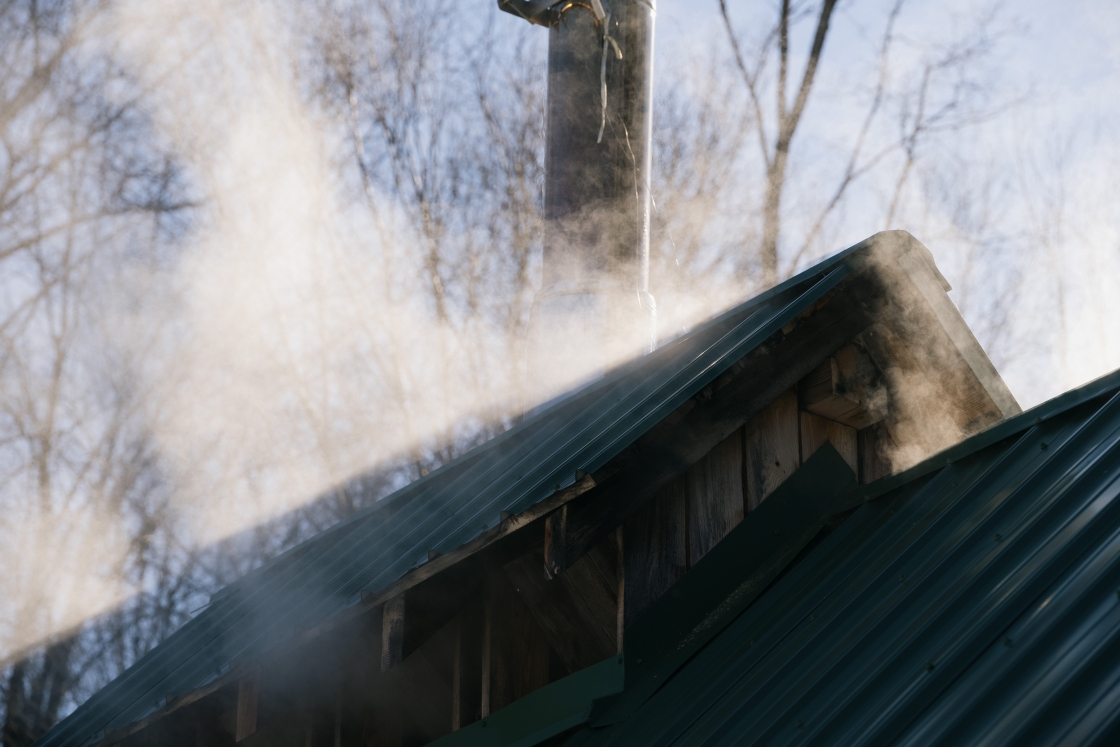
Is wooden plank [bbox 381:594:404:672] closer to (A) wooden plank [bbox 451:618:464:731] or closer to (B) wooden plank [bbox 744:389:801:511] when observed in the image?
(A) wooden plank [bbox 451:618:464:731]

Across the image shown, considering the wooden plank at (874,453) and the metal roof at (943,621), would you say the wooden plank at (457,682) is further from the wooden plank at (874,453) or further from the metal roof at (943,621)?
the wooden plank at (874,453)

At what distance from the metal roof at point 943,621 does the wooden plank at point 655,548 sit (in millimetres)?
56

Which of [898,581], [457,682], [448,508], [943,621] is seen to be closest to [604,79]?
[448,508]

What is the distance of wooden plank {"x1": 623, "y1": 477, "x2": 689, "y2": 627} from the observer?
11.3ft

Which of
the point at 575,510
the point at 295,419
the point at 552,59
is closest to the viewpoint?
the point at 575,510

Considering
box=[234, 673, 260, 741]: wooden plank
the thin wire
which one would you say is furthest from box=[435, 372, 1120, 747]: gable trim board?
the thin wire

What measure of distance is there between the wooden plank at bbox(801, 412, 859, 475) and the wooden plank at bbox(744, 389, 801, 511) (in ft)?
0.11

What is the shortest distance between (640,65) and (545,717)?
18.1 ft

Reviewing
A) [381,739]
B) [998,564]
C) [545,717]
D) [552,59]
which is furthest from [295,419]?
[998,564]

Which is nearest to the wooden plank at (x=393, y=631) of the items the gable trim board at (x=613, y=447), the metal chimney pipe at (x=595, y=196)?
the gable trim board at (x=613, y=447)

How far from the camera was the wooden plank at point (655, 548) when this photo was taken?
3.43 metres

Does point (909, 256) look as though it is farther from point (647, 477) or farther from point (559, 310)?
point (559, 310)

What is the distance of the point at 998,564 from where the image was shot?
255cm

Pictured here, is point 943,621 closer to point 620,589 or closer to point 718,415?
point 620,589
